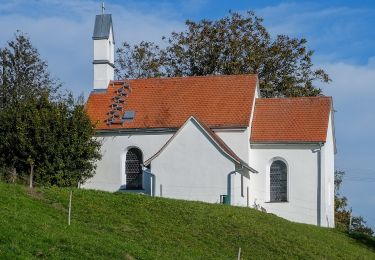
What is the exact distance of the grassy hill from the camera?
65.6 feet

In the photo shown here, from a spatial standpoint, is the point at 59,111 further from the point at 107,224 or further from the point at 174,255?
the point at 174,255

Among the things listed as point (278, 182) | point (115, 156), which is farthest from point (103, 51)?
point (278, 182)

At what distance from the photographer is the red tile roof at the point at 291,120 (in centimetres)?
4134

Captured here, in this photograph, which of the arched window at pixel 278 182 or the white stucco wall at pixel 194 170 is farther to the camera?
the arched window at pixel 278 182

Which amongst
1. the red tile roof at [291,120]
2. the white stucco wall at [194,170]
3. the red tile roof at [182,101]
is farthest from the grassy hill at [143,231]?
the red tile roof at [182,101]

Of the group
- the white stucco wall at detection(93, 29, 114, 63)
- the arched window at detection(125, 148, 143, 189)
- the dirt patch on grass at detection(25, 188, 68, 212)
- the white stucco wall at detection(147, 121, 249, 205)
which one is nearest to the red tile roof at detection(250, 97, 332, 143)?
the white stucco wall at detection(147, 121, 249, 205)

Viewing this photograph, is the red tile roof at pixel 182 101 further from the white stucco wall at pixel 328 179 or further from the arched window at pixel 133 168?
the white stucco wall at pixel 328 179

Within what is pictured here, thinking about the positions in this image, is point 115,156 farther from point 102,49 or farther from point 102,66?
point 102,49

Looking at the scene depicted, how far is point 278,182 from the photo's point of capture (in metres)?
41.5

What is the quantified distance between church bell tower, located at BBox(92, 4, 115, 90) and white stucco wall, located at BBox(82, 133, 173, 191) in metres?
4.28

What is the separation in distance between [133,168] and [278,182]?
795 cm

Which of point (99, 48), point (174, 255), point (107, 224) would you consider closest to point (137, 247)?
point (174, 255)

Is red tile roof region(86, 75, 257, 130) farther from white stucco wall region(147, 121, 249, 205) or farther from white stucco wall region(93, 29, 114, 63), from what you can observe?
white stucco wall region(147, 121, 249, 205)

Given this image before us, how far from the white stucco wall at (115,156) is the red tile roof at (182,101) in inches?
24.2
